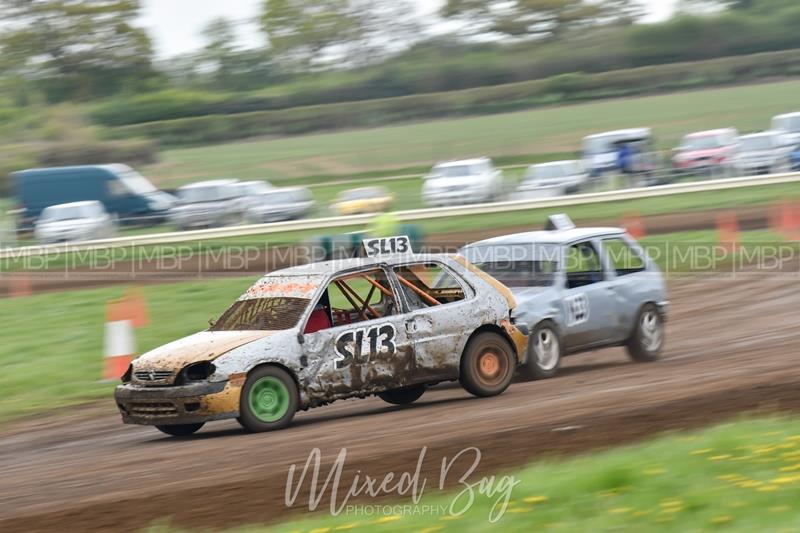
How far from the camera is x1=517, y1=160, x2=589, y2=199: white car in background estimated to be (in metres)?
36.4

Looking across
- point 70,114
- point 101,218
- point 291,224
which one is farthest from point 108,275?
point 70,114

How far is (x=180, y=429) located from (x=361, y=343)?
1.65 m

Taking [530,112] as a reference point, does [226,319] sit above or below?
below

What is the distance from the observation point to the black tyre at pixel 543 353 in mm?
11773

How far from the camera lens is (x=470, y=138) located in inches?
2343

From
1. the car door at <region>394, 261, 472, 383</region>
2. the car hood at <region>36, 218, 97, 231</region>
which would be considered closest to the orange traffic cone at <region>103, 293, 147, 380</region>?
the car door at <region>394, 261, 472, 383</region>

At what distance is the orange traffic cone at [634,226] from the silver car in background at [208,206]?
12.4m

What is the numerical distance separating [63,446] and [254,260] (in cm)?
1520

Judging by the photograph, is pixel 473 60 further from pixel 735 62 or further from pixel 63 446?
pixel 63 446

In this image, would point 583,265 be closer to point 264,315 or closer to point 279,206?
point 264,315

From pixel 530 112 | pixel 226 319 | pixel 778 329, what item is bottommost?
pixel 778 329

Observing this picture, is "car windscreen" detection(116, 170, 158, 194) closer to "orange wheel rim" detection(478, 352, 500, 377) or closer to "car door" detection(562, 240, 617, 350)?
"car door" detection(562, 240, 617, 350)

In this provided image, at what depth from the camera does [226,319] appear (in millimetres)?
10648

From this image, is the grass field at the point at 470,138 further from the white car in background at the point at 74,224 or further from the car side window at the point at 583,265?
the car side window at the point at 583,265
